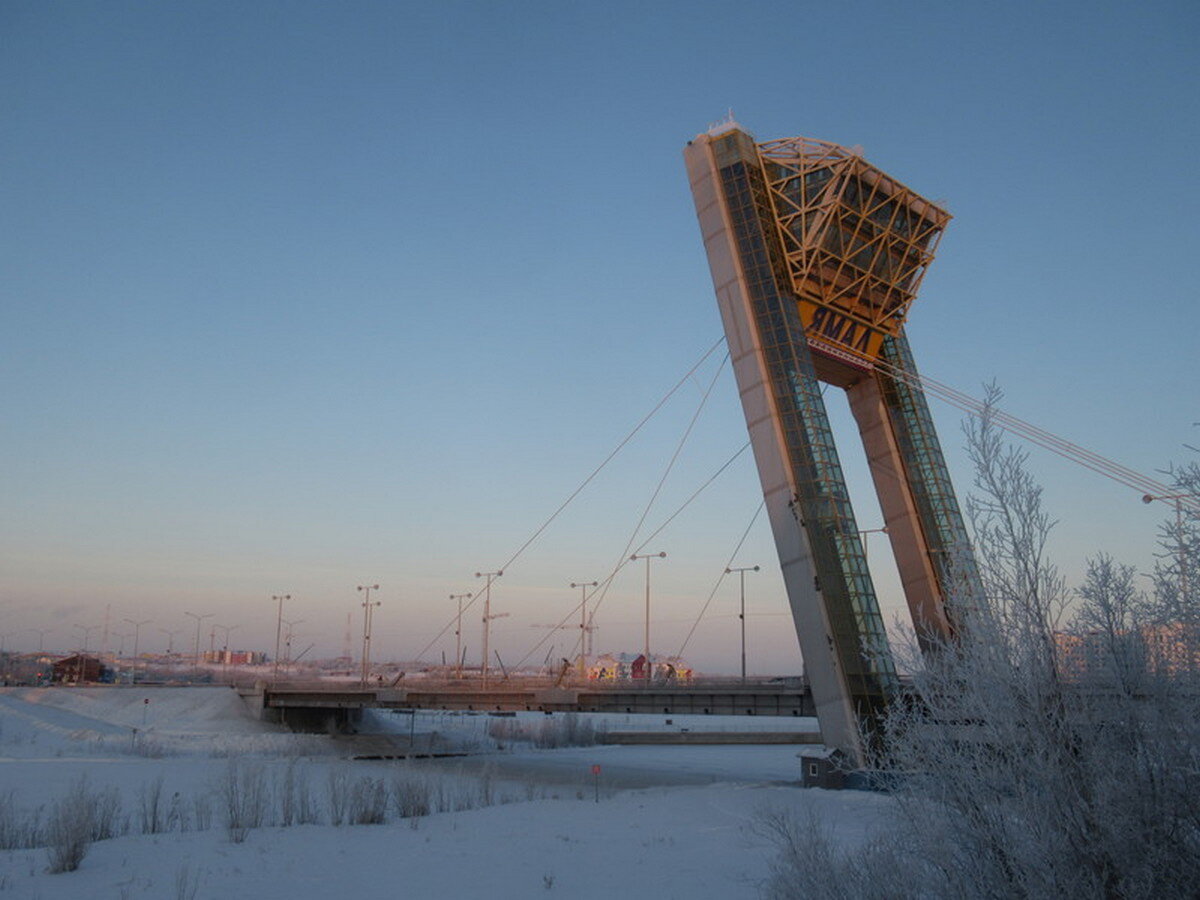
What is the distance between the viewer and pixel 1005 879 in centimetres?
892

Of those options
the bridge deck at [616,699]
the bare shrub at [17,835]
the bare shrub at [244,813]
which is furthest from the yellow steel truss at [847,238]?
the bare shrub at [17,835]

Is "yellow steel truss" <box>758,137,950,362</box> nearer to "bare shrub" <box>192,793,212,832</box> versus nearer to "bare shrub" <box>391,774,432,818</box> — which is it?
"bare shrub" <box>391,774,432,818</box>

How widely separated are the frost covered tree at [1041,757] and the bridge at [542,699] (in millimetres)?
40870

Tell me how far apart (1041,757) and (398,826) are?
26.6 metres

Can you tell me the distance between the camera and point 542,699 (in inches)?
2391

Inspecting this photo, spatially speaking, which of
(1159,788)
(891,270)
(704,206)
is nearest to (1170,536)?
(1159,788)

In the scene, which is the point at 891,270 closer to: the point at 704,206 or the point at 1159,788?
the point at 704,206

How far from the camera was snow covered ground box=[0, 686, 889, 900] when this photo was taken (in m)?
21.0

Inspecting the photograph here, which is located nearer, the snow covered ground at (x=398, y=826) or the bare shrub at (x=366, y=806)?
the snow covered ground at (x=398, y=826)

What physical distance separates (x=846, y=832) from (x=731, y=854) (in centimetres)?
493

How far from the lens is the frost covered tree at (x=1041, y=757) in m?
8.35

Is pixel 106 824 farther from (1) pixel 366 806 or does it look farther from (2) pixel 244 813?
(1) pixel 366 806

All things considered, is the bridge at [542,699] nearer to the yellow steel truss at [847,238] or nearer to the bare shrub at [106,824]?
the yellow steel truss at [847,238]

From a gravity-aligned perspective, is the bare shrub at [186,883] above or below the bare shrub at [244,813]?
below
